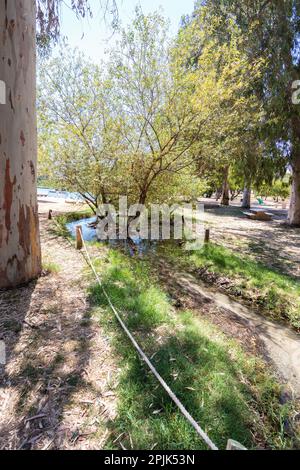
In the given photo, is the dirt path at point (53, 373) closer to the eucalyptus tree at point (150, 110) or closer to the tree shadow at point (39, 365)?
the tree shadow at point (39, 365)

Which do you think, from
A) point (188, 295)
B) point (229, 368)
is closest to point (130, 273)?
point (188, 295)

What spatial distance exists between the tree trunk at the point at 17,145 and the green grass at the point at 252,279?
11.0 feet

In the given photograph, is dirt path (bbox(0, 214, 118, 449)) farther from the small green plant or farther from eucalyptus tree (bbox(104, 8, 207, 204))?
eucalyptus tree (bbox(104, 8, 207, 204))

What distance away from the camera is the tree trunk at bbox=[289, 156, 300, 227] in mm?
9820

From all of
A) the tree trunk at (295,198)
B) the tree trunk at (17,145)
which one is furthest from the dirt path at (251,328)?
the tree trunk at (295,198)

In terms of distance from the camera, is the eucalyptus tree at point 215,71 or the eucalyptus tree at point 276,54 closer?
the eucalyptus tree at point 215,71

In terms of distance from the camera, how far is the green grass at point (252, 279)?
3746 millimetres

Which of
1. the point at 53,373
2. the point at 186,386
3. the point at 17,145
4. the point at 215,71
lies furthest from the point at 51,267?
the point at 215,71

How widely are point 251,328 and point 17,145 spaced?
3.63m

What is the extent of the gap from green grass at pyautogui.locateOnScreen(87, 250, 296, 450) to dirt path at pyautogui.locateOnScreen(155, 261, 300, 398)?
0.25m

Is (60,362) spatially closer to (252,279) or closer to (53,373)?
(53,373)

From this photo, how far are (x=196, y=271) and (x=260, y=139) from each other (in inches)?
294

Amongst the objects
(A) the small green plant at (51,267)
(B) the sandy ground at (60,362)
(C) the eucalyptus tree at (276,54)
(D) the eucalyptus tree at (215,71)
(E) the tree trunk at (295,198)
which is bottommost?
(B) the sandy ground at (60,362)

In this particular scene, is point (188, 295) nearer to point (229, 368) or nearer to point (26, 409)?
point (229, 368)
